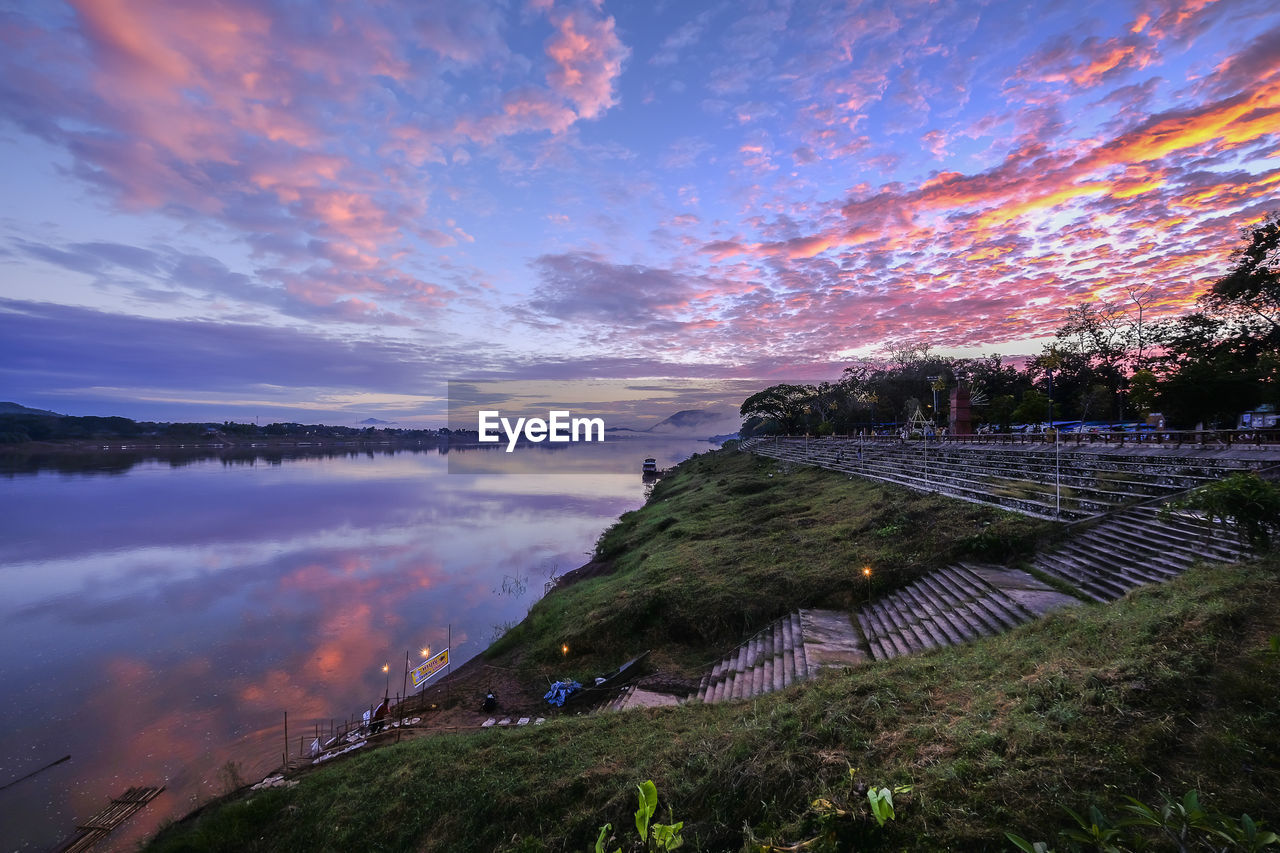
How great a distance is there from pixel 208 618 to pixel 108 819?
1362 cm

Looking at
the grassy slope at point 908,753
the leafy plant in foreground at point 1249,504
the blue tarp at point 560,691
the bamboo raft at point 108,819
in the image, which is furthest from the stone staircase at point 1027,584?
the bamboo raft at point 108,819

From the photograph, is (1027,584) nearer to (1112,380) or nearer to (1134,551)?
(1134,551)

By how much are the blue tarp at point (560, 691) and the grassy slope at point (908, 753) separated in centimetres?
300

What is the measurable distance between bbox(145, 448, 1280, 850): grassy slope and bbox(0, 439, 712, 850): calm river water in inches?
213

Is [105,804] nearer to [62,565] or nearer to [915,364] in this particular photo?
[62,565]

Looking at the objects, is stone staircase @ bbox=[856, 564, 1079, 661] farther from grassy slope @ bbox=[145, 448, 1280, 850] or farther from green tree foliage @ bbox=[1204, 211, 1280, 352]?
green tree foliage @ bbox=[1204, 211, 1280, 352]

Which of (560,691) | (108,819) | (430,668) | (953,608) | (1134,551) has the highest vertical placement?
(1134,551)

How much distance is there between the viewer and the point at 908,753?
582 centimetres

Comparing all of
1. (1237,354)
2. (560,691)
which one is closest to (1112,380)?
(1237,354)

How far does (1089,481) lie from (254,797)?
24.5 m

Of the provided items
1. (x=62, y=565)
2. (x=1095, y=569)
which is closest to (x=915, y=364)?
(x=1095, y=569)

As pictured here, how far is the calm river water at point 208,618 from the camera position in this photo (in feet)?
43.1

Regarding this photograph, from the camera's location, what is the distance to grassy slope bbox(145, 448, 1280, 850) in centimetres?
460

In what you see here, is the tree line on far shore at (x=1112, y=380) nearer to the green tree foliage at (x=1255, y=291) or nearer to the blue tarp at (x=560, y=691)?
the green tree foliage at (x=1255, y=291)
